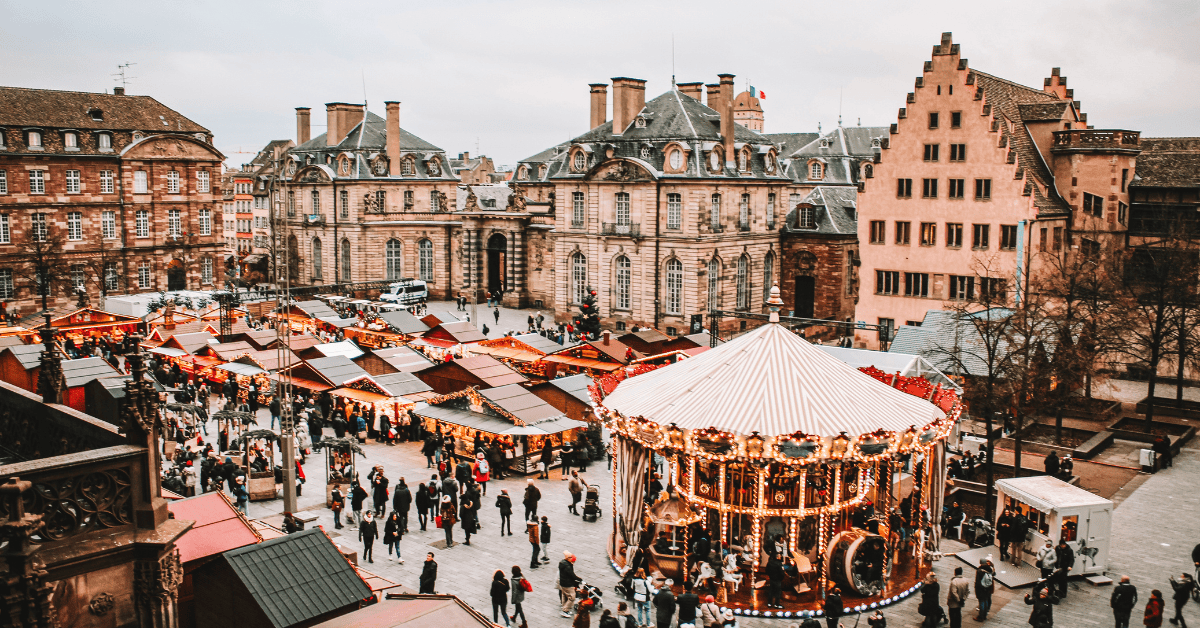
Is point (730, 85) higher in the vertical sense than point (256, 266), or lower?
higher

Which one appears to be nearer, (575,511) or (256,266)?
(575,511)

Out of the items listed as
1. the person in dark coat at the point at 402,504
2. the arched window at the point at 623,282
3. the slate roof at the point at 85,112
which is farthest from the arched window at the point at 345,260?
the person in dark coat at the point at 402,504

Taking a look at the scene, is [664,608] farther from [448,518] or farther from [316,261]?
[316,261]

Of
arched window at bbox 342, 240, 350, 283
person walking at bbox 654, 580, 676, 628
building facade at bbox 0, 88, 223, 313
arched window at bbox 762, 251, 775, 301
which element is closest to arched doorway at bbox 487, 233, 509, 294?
arched window at bbox 342, 240, 350, 283

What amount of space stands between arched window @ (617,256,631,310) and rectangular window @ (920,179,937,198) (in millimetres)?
15959

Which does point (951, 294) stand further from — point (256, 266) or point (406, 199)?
point (256, 266)

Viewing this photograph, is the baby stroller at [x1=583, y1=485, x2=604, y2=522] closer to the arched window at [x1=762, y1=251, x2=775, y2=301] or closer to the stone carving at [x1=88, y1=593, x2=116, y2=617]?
the stone carving at [x1=88, y1=593, x2=116, y2=617]

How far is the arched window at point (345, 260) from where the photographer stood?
66.9m

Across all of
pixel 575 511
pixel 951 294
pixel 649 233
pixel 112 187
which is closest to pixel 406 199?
pixel 112 187

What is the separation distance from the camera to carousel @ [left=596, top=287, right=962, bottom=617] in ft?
55.5

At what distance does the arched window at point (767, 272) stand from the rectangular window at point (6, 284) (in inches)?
1696

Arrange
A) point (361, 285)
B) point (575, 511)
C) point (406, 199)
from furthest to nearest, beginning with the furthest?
1. point (406, 199)
2. point (361, 285)
3. point (575, 511)

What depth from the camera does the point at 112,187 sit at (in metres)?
59.7

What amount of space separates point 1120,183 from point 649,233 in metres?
21.9
